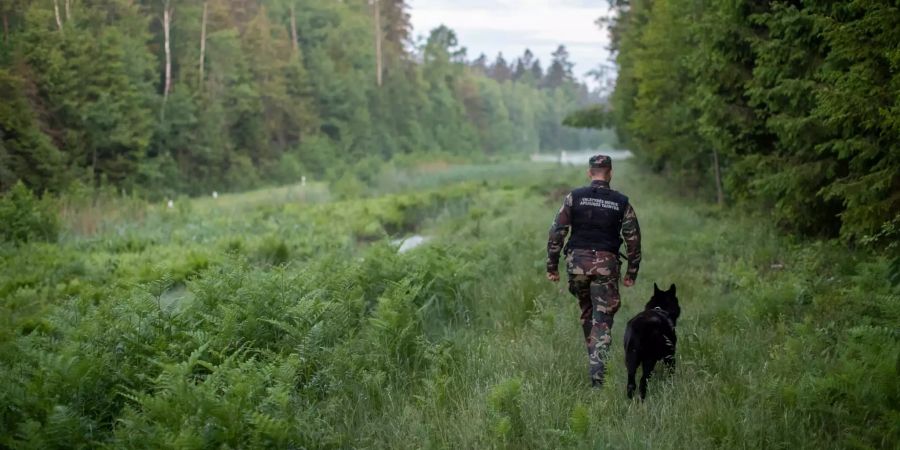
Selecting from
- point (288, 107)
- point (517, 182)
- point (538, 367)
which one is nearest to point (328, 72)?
point (288, 107)

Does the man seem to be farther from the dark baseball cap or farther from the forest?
the forest

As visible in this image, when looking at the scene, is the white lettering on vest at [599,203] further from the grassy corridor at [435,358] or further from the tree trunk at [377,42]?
the tree trunk at [377,42]

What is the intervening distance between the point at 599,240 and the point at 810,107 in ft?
17.9

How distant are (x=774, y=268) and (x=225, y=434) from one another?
28.0 feet

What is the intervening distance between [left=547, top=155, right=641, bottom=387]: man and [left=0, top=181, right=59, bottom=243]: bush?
1300cm

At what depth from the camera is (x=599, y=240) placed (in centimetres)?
701

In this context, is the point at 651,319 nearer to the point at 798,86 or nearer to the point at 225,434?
the point at 225,434

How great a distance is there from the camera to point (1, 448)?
537 centimetres

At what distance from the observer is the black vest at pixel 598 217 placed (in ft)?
23.0

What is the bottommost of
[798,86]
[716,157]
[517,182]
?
[517,182]

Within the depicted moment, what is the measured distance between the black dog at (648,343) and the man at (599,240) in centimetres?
44

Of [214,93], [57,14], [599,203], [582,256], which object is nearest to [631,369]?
[582,256]

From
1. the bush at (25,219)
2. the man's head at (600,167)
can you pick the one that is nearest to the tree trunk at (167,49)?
the bush at (25,219)

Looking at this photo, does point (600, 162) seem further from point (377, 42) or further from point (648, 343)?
point (377, 42)
